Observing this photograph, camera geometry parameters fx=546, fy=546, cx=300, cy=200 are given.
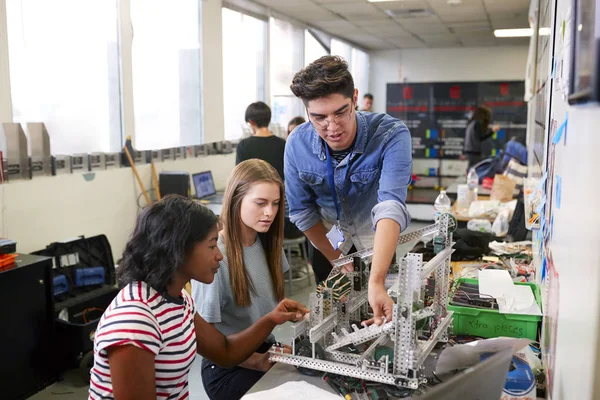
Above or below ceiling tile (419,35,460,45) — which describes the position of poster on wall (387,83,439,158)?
below

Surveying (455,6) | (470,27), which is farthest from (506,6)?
(470,27)

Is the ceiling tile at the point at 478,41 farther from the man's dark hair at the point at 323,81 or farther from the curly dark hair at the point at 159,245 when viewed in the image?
the curly dark hair at the point at 159,245

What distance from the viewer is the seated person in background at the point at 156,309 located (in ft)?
4.00

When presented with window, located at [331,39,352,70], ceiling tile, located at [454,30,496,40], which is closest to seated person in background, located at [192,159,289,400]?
window, located at [331,39,352,70]

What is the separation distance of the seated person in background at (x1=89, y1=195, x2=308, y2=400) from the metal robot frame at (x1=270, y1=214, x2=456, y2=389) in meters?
0.28

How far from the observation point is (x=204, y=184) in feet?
15.6

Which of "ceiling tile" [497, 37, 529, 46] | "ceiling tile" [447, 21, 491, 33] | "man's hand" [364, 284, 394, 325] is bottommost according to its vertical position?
"man's hand" [364, 284, 394, 325]

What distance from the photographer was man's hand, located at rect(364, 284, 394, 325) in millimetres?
1395

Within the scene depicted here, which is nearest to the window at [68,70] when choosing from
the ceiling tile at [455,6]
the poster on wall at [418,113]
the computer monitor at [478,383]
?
the computer monitor at [478,383]

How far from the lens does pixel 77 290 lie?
3230 mm

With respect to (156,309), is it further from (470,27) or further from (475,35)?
(475,35)

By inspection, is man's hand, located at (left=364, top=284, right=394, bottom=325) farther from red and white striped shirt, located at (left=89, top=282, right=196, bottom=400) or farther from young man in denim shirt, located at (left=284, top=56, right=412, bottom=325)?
red and white striped shirt, located at (left=89, top=282, right=196, bottom=400)

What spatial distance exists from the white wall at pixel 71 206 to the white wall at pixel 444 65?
6.93m

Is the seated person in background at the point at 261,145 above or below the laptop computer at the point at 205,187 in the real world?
above
